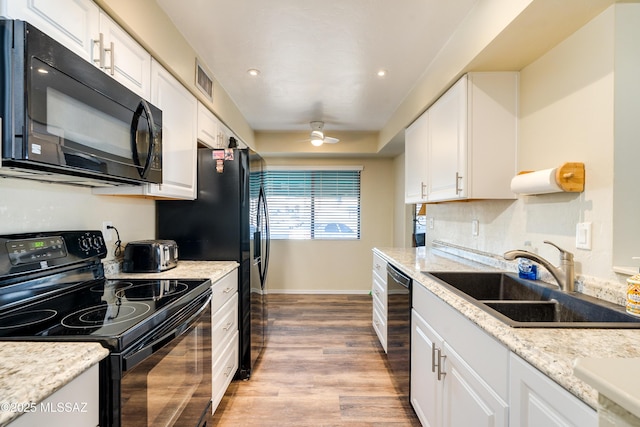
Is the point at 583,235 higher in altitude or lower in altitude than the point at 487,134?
lower

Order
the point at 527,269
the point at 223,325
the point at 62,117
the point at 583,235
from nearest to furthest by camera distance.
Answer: the point at 62,117, the point at 583,235, the point at 527,269, the point at 223,325

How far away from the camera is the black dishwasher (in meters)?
1.92

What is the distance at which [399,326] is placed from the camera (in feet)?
6.91

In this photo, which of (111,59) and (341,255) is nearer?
(111,59)

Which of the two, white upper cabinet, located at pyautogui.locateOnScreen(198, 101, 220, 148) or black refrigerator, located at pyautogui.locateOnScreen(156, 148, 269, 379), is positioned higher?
white upper cabinet, located at pyautogui.locateOnScreen(198, 101, 220, 148)

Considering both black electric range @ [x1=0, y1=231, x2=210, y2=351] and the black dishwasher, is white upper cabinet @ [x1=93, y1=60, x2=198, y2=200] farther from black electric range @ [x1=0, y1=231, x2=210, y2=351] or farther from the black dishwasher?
the black dishwasher

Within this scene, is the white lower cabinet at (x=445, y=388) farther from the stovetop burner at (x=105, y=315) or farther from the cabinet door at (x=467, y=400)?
the stovetop burner at (x=105, y=315)

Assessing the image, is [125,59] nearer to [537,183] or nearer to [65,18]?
[65,18]

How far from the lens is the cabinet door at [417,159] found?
254cm

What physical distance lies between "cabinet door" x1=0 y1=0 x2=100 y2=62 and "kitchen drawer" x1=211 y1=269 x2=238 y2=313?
1.27 meters

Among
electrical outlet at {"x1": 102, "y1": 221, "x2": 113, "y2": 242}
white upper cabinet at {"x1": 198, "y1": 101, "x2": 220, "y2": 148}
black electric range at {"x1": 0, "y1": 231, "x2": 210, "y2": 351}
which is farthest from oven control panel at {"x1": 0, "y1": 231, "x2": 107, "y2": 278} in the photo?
white upper cabinet at {"x1": 198, "y1": 101, "x2": 220, "y2": 148}

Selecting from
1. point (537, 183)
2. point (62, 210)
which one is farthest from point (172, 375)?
point (537, 183)

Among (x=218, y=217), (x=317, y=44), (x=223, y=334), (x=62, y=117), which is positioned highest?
(x=317, y=44)

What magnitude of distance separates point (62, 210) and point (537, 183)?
93.3 inches
